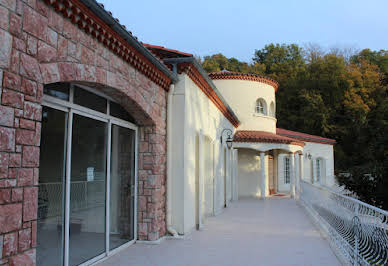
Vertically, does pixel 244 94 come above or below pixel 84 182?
above

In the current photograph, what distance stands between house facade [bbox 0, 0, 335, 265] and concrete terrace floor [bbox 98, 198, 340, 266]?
1.19 ft

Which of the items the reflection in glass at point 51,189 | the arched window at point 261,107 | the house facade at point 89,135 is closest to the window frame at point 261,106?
the arched window at point 261,107

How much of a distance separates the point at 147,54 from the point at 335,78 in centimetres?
2839

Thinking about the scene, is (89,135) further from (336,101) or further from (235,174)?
(336,101)

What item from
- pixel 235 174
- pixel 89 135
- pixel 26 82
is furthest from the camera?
pixel 235 174

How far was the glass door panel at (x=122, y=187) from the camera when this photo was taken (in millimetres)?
5910

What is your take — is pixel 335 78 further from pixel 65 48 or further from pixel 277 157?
pixel 65 48

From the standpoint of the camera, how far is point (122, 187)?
20.5ft

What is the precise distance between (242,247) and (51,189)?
156 inches

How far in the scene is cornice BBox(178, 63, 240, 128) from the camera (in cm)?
758

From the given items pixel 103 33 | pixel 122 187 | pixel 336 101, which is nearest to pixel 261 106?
pixel 122 187

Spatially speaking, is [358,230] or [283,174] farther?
[283,174]

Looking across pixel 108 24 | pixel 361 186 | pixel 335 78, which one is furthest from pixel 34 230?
pixel 335 78

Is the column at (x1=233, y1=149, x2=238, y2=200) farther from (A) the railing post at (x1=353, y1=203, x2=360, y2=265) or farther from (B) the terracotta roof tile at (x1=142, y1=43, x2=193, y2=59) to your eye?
(A) the railing post at (x1=353, y1=203, x2=360, y2=265)
